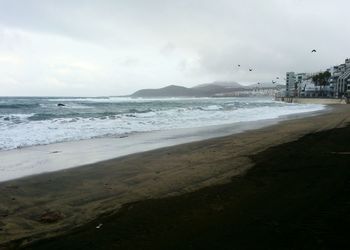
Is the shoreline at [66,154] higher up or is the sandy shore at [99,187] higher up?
the sandy shore at [99,187]

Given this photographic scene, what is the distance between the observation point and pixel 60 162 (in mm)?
10438

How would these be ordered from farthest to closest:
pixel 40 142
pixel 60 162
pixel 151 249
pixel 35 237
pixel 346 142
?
pixel 40 142, pixel 346 142, pixel 60 162, pixel 35 237, pixel 151 249

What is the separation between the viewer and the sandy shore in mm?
5266

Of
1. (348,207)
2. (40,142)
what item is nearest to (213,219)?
(348,207)

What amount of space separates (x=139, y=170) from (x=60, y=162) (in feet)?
8.53

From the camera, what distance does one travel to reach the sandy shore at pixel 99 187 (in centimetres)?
527

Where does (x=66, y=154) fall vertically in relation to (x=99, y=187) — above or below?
below

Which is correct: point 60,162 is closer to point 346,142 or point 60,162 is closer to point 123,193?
point 123,193

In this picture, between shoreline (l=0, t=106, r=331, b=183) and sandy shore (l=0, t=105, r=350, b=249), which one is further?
shoreline (l=0, t=106, r=331, b=183)

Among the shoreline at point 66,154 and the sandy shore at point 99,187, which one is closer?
the sandy shore at point 99,187

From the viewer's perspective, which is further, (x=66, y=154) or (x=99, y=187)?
(x=66, y=154)

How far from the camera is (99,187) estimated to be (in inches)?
289

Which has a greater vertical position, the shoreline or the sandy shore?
the sandy shore

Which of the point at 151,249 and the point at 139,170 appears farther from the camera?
the point at 139,170
